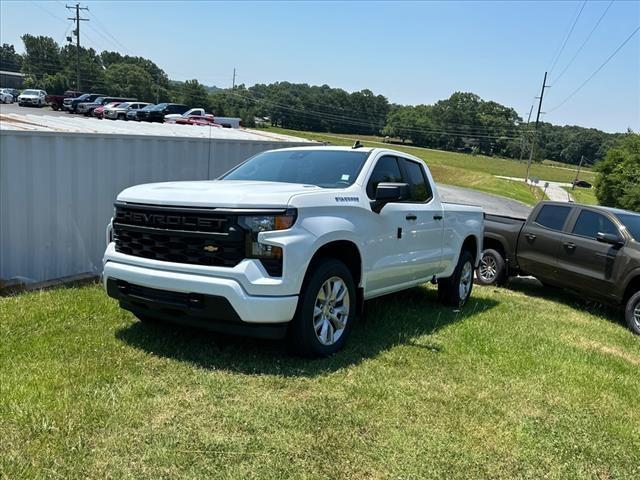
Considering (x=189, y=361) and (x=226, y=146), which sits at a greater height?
(x=226, y=146)

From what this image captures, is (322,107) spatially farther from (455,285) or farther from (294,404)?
(294,404)

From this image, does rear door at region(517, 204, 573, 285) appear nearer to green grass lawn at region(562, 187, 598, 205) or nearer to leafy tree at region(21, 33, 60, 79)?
green grass lawn at region(562, 187, 598, 205)

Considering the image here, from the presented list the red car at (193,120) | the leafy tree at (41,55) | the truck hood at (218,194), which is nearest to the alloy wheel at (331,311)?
the truck hood at (218,194)

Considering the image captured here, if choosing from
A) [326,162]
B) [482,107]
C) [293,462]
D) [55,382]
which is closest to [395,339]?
[326,162]

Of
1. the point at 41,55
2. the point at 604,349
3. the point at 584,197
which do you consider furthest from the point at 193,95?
the point at 604,349

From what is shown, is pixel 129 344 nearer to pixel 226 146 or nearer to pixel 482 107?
pixel 226 146

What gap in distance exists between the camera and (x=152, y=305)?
480 centimetres

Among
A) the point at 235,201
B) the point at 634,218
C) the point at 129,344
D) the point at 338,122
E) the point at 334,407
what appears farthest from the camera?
the point at 338,122

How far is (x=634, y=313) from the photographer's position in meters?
8.31

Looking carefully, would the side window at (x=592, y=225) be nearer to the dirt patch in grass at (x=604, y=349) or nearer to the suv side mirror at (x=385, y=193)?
the dirt patch in grass at (x=604, y=349)

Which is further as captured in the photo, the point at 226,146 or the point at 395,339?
the point at 226,146

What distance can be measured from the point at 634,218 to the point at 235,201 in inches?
285

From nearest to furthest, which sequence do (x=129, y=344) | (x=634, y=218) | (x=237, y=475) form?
(x=237, y=475)
(x=129, y=344)
(x=634, y=218)

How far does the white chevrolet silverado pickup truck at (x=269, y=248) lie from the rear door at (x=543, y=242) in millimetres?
4502
